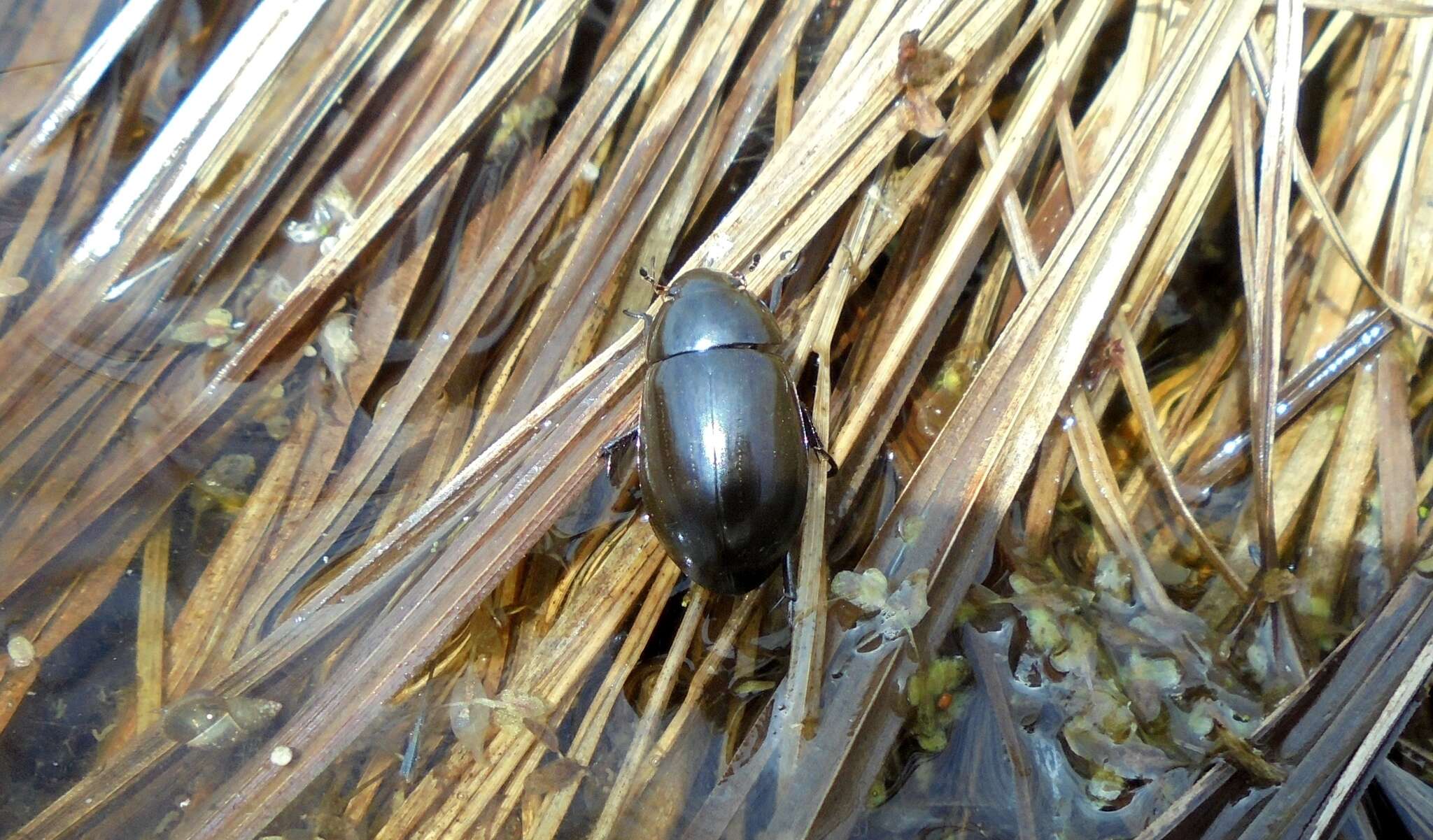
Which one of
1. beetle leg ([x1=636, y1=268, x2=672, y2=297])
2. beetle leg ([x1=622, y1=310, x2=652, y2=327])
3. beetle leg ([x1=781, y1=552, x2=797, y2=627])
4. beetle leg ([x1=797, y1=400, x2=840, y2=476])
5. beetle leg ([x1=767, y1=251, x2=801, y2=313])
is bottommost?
beetle leg ([x1=781, y1=552, x2=797, y2=627])

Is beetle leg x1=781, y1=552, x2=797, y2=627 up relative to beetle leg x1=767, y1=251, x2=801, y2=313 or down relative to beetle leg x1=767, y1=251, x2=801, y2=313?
down

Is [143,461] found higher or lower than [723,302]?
lower

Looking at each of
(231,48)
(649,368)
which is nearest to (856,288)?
(649,368)

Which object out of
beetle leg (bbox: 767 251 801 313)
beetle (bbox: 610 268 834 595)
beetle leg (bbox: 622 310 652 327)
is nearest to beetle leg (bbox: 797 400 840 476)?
beetle (bbox: 610 268 834 595)

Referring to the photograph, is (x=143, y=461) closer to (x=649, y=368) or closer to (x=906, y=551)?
(x=649, y=368)

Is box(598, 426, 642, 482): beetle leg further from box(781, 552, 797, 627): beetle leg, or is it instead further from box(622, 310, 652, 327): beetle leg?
box(781, 552, 797, 627): beetle leg

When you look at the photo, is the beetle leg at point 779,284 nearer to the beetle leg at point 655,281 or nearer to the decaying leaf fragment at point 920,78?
the beetle leg at point 655,281

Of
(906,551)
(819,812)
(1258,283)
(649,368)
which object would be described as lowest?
(819,812)

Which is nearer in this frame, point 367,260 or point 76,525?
point 76,525
